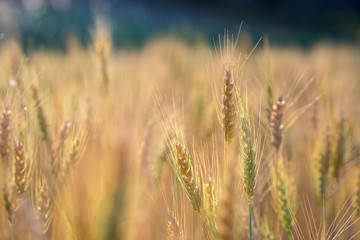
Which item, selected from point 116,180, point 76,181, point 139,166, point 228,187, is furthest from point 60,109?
point 228,187

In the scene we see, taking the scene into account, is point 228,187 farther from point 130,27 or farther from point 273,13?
point 273,13

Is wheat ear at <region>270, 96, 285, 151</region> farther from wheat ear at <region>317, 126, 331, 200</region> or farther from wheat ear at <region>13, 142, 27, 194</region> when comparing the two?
wheat ear at <region>13, 142, 27, 194</region>

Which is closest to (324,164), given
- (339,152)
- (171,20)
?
(339,152)

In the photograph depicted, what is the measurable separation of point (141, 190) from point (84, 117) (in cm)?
27

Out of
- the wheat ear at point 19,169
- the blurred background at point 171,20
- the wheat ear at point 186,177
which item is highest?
the blurred background at point 171,20

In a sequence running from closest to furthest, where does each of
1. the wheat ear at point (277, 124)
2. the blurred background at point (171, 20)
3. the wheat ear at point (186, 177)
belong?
the wheat ear at point (186, 177)
the wheat ear at point (277, 124)
the blurred background at point (171, 20)

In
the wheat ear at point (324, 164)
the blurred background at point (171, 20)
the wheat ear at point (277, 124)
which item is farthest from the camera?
the blurred background at point (171, 20)

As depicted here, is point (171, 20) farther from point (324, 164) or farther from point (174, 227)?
point (174, 227)

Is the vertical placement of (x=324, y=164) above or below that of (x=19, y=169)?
below

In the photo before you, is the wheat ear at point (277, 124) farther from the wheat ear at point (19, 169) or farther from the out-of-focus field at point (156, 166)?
the wheat ear at point (19, 169)

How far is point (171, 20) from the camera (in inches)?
289

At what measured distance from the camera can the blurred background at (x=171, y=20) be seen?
14.4 feet

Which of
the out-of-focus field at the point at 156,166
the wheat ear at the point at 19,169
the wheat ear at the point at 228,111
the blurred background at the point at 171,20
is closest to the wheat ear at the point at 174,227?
the out-of-focus field at the point at 156,166

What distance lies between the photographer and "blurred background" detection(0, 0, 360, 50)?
439cm
